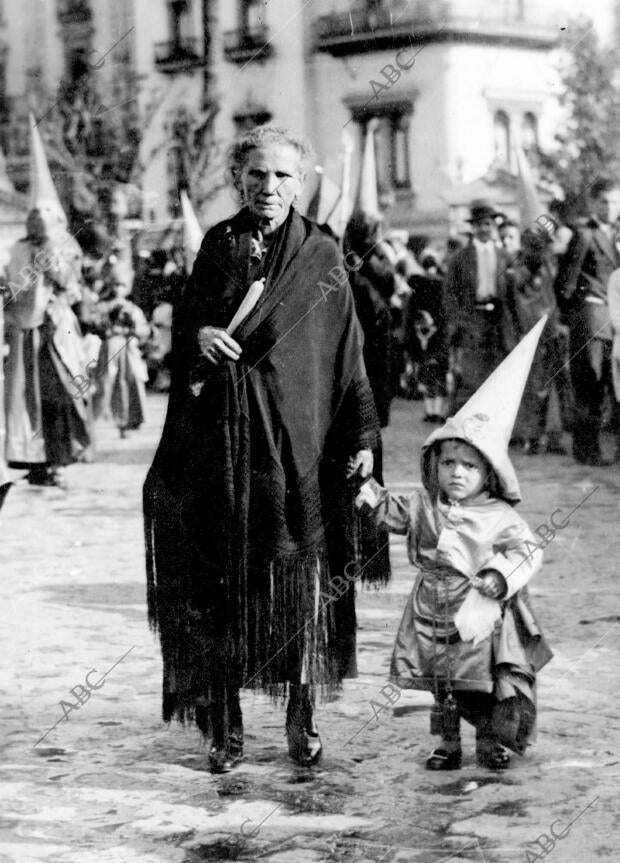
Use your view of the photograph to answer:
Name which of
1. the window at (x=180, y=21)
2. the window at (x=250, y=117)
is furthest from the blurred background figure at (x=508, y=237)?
the window at (x=180, y=21)

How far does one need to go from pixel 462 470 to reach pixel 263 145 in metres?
1.11

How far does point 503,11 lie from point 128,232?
6409 millimetres

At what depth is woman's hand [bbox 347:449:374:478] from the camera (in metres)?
5.00

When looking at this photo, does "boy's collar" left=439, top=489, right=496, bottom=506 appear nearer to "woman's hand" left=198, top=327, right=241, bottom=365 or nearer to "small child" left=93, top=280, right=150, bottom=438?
"woman's hand" left=198, top=327, right=241, bottom=365

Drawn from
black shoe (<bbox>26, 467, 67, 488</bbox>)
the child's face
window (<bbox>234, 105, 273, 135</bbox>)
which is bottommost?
black shoe (<bbox>26, 467, 67, 488</bbox>)

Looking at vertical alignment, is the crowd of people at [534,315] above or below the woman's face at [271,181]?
below

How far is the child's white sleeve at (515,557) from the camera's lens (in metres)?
4.87

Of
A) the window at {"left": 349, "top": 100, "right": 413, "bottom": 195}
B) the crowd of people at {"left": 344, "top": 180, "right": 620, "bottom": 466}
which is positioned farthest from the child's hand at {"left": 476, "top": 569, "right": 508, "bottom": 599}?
the window at {"left": 349, "top": 100, "right": 413, "bottom": 195}

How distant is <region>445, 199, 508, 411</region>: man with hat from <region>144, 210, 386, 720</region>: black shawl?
27.4 feet

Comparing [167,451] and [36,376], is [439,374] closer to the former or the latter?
[36,376]

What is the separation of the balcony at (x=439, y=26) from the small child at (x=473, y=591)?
16652 millimetres

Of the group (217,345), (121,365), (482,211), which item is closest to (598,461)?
(482,211)

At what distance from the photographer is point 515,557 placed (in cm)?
492

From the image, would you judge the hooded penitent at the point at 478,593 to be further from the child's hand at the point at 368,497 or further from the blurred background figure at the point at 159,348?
the blurred background figure at the point at 159,348
